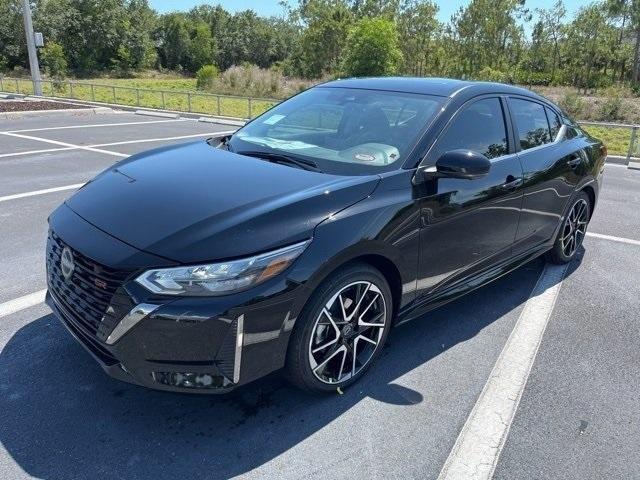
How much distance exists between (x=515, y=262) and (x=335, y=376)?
2.03 metres

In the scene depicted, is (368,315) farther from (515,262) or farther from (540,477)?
(515,262)

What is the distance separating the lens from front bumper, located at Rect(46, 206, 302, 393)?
2387 mm

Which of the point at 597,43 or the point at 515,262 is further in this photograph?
the point at 597,43

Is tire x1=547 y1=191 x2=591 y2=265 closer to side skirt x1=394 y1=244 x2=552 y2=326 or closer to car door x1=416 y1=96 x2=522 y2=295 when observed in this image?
side skirt x1=394 y1=244 x2=552 y2=326

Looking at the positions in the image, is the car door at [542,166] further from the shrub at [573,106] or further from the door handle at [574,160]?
the shrub at [573,106]

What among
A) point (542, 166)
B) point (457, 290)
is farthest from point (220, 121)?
point (457, 290)

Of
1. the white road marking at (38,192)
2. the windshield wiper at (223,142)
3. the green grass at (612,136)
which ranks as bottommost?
the green grass at (612,136)

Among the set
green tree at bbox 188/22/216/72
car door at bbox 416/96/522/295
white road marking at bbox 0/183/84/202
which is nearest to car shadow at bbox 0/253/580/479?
car door at bbox 416/96/522/295

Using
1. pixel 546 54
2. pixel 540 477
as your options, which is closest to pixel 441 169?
pixel 540 477

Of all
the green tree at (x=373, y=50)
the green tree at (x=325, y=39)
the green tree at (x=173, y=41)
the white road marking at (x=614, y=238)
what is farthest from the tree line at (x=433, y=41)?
the white road marking at (x=614, y=238)

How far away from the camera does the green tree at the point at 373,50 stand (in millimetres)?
39219

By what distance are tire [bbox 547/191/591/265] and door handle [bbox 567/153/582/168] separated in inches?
12.4

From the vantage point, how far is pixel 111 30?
221ft

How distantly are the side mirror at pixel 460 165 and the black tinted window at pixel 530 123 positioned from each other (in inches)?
47.0
